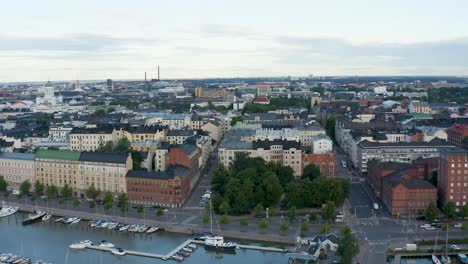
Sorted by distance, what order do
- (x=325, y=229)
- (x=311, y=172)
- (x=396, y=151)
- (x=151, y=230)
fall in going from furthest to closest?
(x=396, y=151), (x=311, y=172), (x=151, y=230), (x=325, y=229)

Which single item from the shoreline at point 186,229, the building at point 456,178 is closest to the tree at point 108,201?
the shoreline at point 186,229

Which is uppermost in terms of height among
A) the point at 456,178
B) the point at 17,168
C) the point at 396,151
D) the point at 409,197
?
the point at 396,151

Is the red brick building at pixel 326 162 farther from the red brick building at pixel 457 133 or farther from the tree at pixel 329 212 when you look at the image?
the red brick building at pixel 457 133

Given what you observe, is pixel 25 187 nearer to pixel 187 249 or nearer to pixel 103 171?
pixel 103 171

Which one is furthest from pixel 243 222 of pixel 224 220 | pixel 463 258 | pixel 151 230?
pixel 463 258

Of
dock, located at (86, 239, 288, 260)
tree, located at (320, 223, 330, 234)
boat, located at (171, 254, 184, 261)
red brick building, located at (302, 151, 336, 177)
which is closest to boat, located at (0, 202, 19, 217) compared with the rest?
dock, located at (86, 239, 288, 260)

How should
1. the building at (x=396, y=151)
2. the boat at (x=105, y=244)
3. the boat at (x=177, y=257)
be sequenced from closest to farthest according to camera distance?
the boat at (x=177, y=257) → the boat at (x=105, y=244) → the building at (x=396, y=151)

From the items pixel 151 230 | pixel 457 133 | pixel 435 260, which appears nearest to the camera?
pixel 435 260
